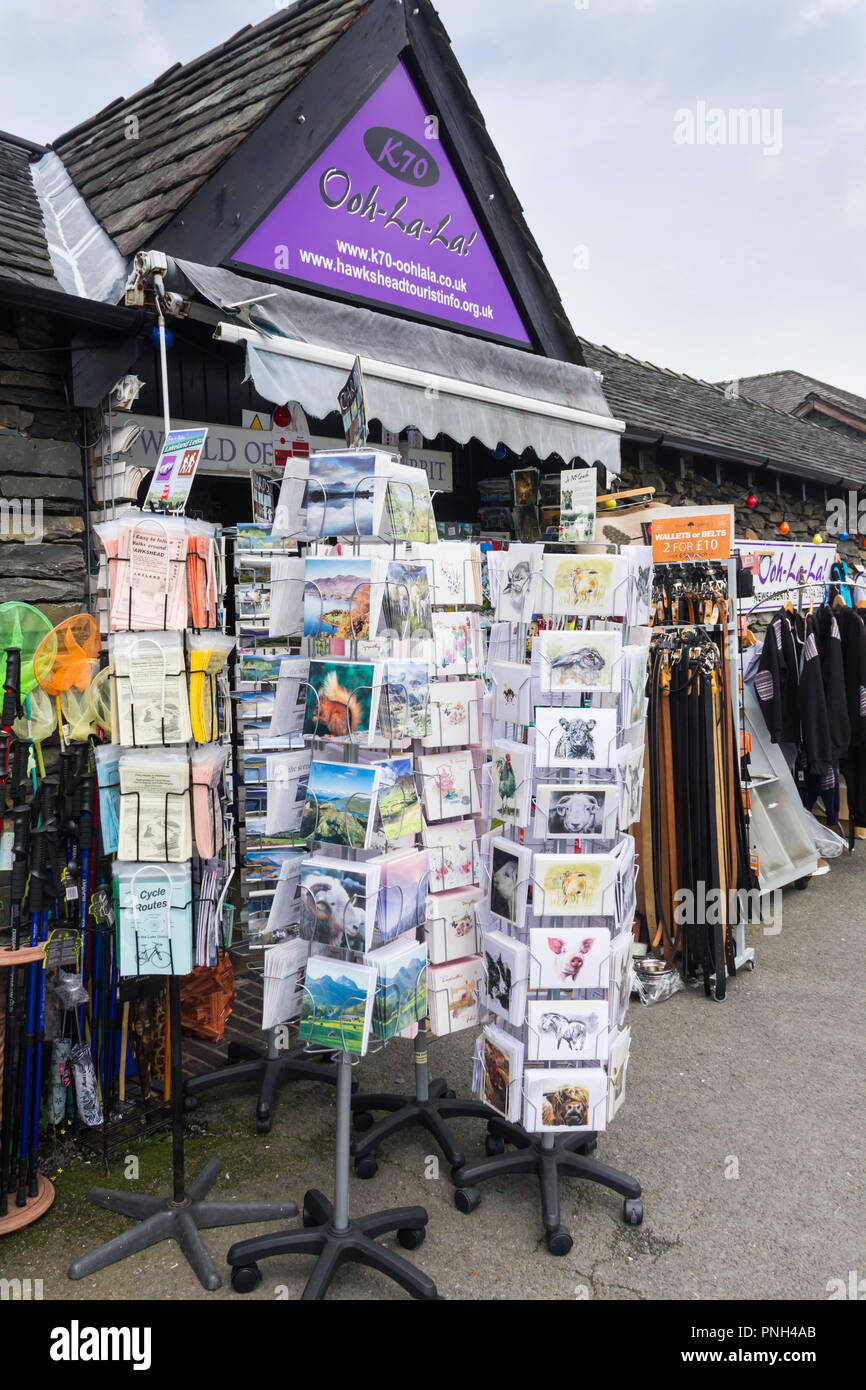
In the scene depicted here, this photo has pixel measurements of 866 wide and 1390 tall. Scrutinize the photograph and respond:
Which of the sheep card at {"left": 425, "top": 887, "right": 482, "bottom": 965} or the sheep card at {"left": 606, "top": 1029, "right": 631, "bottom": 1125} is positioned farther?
the sheep card at {"left": 425, "top": 887, "right": 482, "bottom": 965}

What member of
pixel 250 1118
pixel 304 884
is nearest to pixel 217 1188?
pixel 250 1118

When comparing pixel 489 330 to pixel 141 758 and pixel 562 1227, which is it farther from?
pixel 562 1227

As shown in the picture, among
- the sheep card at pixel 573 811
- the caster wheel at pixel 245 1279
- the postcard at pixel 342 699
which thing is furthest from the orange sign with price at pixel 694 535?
the caster wheel at pixel 245 1279

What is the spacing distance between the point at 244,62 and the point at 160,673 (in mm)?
4719

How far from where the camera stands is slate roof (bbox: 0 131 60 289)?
3986mm

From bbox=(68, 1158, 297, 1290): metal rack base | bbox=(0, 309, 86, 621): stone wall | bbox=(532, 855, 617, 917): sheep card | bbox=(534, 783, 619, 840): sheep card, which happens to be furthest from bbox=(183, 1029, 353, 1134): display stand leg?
A: bbox=(0, 309, 86, 621): stone wall

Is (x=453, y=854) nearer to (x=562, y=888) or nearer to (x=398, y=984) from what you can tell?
(x=562, y=888)

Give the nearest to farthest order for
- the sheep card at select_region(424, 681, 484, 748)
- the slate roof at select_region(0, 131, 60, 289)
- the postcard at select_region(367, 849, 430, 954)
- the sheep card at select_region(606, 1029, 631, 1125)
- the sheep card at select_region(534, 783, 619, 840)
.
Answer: the postcard at select_region(367, 849, 430, 954)
the sheep card at select_region(534, 783, 619, 840)
the sheep card at select_region(606, 1029, 631, 1125)
the sheep card at select_region(424, 681, 484, 748)
the slate roof at select_region(0, 131, 60, 289)

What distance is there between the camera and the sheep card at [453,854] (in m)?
3.41

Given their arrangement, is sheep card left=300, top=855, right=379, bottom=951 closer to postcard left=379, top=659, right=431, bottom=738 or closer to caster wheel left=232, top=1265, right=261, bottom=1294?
postcard left=379, top=659, right=431, bottom=738

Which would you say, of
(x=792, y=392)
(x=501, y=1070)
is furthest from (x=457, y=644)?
(x=792, y=392)

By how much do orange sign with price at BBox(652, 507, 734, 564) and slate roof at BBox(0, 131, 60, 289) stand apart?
3.41 metres

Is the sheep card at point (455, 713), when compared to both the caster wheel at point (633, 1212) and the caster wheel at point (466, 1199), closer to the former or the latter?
the caster wheel at point (466, 1199)

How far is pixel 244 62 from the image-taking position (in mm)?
5676
